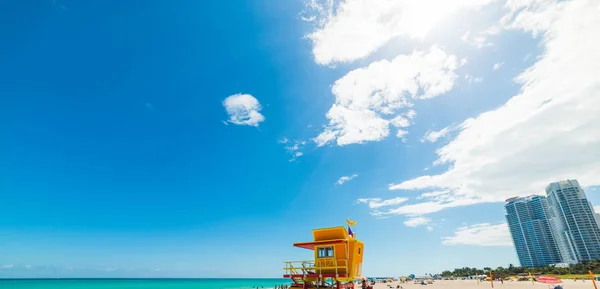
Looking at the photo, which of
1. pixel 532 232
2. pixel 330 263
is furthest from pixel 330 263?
pixel 532 232

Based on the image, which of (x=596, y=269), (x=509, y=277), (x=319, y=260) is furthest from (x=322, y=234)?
(x=596, y=269)

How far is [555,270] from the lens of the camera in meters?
64.2

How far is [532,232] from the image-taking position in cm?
11688

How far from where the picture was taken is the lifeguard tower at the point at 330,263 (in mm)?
15172

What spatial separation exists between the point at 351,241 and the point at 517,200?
15851 cm

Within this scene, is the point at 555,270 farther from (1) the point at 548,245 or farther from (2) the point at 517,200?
(2) the point at 517,200

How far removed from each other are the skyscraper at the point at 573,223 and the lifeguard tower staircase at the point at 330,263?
13452cm

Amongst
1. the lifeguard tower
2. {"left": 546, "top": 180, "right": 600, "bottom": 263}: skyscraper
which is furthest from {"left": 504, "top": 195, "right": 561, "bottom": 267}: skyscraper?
the lifeguard tower

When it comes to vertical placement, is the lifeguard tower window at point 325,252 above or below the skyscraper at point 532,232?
below

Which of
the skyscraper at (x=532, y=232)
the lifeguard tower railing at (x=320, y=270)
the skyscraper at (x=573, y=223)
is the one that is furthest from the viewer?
the skyscraper at (x=532, y=232)

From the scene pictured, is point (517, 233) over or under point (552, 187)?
under

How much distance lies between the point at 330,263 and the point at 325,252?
2.31 feet

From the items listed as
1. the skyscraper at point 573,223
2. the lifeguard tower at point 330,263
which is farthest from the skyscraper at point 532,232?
the lifeguard tower at point 330,263

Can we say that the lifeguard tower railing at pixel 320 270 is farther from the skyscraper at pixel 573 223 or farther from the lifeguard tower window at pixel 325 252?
the skyscraper at pixel 573 223
